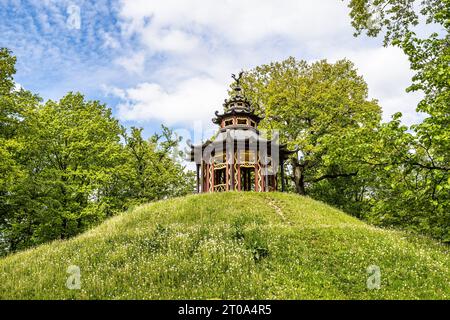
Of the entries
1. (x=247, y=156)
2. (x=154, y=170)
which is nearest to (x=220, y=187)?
(x=247, y=156)

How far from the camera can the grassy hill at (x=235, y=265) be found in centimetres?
976

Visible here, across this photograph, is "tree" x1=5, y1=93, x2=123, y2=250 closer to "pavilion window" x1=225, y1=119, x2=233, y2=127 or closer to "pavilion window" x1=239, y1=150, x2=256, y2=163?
"pavilion window" x1=225, y1=119, x2=233, y2=127

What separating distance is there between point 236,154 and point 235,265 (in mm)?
16920

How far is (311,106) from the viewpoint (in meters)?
35.2

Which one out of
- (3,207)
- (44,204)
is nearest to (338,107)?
(44,204)

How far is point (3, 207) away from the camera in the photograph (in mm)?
25188

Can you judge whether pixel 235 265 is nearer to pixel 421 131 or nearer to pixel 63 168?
pixel 421 131

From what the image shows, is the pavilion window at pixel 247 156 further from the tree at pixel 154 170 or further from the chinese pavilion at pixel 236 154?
Result: the tree at pixel 154 170

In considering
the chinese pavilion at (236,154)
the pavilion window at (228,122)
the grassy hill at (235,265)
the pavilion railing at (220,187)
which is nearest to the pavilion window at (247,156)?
the chinese pavilion at (236,154)

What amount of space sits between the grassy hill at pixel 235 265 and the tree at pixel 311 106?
19852 millimetres

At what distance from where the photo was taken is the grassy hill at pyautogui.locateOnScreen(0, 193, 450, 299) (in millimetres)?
9758

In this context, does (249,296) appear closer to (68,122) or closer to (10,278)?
(10,278)

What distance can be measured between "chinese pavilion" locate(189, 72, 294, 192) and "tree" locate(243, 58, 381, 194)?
202 inches

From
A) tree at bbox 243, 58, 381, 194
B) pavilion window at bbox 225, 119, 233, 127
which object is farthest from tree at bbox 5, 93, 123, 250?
tree at bbox 243, 58, 381, 194
